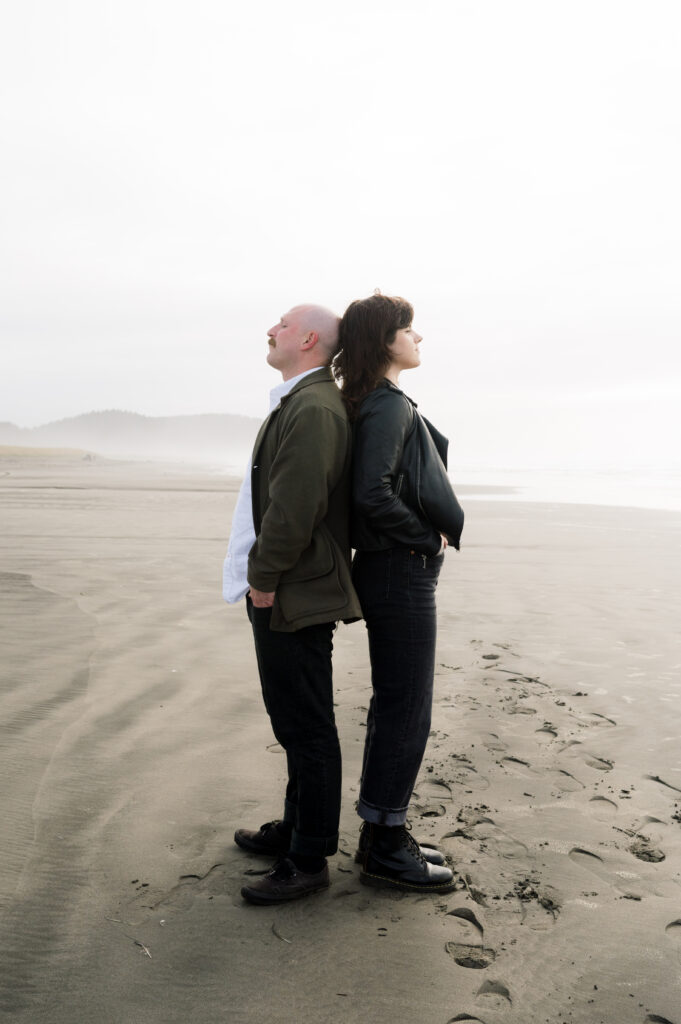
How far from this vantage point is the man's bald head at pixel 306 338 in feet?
9.00

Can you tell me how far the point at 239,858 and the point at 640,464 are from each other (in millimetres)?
51247

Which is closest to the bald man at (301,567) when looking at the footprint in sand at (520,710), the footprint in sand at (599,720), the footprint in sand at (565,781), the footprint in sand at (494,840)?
the footprint in sand at (494,840)

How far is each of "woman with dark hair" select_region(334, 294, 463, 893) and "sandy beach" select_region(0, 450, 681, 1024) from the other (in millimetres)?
211

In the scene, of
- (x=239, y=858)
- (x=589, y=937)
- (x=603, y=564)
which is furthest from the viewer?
(x=603, y=564)

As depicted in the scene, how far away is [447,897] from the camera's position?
2.70 m

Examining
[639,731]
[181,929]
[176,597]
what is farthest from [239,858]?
[176,597]

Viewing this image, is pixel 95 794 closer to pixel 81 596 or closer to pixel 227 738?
pixel 227 738

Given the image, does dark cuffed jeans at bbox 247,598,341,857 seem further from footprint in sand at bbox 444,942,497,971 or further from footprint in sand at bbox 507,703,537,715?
footprint in sand at bbox 507,703,537,715

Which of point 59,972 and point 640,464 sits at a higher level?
point 640,464

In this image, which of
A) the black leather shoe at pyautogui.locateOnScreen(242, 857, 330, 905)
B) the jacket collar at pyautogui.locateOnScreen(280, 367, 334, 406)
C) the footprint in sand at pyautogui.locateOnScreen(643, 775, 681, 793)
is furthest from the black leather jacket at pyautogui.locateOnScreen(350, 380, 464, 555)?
the footprint in sand at pyautogui.locateOnScreen(643, 775, 681, 793)

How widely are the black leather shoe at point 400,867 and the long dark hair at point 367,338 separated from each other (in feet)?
5.00

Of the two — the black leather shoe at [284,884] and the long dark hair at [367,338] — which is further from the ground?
the long dark hair at [367,338]

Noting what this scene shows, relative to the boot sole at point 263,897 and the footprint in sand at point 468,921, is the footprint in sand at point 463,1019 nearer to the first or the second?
the footprint in sand at point 468,921

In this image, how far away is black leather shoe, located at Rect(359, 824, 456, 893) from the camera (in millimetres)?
2713
